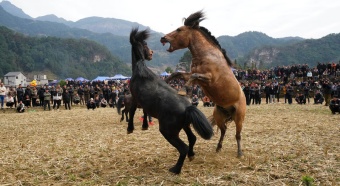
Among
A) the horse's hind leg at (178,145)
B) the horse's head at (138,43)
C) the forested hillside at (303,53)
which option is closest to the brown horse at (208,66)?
the horse's head at (138,43)

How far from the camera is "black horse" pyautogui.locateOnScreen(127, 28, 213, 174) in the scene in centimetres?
473

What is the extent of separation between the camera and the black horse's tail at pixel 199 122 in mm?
4641

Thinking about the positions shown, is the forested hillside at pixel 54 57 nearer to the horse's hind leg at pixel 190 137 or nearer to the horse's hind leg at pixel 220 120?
the horse's hind leg at pixel 220 120

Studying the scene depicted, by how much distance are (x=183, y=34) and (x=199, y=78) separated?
116 centimetres

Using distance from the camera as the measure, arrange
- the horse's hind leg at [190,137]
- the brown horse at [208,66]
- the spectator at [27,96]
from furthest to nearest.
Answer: the spectator at [27,96]
the brown horse at [208,66]
the horse's hind leg at [190,137]

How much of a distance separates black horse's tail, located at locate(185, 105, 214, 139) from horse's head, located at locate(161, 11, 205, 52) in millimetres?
1780

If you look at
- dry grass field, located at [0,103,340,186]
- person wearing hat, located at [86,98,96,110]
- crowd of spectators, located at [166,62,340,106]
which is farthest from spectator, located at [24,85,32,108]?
dry grass field, located at [0,103,340,186]

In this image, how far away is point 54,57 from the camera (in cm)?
11212

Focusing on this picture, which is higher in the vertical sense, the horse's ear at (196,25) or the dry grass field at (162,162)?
the horse's ear at (196,25)

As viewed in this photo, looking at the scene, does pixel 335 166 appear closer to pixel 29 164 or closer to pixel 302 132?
pixel 302 132

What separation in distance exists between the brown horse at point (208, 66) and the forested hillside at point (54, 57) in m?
99.8

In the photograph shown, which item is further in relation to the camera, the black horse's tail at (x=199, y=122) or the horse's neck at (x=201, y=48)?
the horse's neck at (x=201, y=48)

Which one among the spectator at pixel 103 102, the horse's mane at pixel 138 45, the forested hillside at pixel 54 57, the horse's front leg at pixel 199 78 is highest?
the forested hillside at pixel 54 57

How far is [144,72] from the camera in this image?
5.21m
